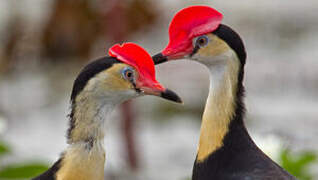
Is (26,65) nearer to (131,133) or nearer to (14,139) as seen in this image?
(14,139)

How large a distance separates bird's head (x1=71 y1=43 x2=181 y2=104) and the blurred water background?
2.70 meters

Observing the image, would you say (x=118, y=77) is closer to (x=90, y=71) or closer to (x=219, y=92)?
(x=90, y=71)

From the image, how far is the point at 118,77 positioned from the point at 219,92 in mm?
513

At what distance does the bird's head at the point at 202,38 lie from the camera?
392 cm

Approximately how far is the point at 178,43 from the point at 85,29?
5.84 m

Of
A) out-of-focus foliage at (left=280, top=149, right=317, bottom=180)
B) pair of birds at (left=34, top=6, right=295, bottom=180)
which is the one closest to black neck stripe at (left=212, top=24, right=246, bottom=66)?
pair of birds at (left=34, top=6, right=295, bottom=180)

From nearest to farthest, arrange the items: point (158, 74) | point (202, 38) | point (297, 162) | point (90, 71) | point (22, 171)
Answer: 1. point (90, 71)
2. point (202, 38)
3. point (297, 162)
4. point (22, 171)
5. point (158, 74)

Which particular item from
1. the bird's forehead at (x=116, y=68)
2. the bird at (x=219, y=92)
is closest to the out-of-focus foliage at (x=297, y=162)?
the bird at (x=219, y=92)

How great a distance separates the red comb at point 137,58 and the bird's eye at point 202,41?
0.89 ft

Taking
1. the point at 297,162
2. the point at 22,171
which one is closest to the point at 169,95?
the point at 297,162

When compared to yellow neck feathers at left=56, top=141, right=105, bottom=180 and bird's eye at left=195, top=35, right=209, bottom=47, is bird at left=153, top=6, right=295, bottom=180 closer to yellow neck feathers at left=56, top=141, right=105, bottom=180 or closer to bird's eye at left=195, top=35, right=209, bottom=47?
bird's eye at left=195, top=35, right=209, bottom=47

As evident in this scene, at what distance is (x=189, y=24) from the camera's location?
13.0 ft

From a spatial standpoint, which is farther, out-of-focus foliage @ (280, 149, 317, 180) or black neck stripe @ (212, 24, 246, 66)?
out-of-focus foliage @ (280, 149, 317, 180)

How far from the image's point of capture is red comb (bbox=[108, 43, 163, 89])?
12.3 ft
